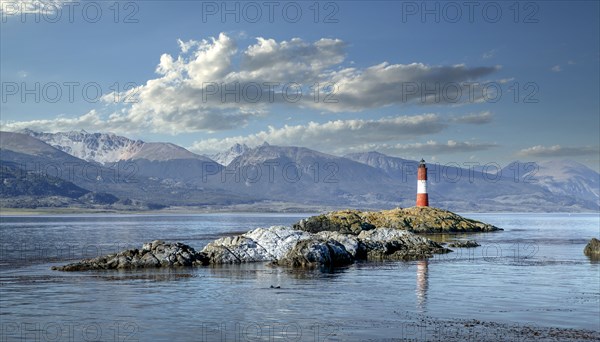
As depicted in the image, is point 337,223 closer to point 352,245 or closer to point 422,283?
point 352,245

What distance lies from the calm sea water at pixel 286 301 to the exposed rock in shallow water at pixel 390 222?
78129mm

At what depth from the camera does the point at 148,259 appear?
2397 inches

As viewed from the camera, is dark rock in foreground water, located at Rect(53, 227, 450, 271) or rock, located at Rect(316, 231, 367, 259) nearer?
dark rock in foreground water, located at Rect(53, 227, 450, 271)

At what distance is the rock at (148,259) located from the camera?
192 ft

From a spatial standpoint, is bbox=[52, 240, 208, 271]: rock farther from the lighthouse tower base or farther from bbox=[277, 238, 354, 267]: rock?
the lighthouse tower base

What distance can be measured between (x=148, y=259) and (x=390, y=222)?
291 ft

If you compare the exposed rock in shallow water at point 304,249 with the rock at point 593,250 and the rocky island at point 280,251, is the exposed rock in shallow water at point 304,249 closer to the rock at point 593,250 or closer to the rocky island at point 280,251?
the rocky island at point 280,251

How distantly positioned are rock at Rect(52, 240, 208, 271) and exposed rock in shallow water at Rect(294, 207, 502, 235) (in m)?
77.8

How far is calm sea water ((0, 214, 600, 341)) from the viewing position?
30.2 meters

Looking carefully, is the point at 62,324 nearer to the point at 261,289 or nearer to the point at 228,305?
the point at 228,305

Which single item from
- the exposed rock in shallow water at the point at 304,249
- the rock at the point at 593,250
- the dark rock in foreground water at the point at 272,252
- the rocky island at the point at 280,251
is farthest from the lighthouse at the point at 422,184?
the dark rock in foreground water at the point at 272,252

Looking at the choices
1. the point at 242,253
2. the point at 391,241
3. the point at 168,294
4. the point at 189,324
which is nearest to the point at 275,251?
the point at 242,253

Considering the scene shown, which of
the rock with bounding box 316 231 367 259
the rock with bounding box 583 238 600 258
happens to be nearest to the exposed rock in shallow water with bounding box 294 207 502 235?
the rock with bounding box 316 231 367 259

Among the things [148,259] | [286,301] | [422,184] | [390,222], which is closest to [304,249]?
[148,259]
